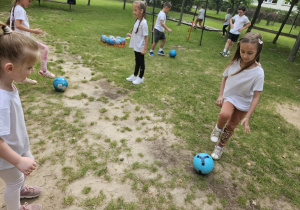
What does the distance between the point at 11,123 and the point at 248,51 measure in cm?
265

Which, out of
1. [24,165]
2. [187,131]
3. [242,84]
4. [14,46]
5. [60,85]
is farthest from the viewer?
[60,85]

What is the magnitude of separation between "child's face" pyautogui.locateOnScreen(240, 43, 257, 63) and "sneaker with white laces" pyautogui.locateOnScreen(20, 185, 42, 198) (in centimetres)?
302

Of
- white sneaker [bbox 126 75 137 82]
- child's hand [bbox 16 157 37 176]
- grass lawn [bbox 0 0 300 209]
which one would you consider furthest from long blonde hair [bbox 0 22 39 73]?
white sneaker [bbox 126 75 137 82]

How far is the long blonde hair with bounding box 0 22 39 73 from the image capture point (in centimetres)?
132

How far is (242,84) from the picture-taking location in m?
2.83

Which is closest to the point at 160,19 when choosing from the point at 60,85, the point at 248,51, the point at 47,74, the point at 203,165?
the point at 47,74

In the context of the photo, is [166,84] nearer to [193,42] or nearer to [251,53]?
[251,53]

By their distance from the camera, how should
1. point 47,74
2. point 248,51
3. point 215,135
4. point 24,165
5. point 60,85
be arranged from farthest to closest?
1. point 47,74
2. point 60,85
3. point 215,135
4. point 248,51
5. point 24,165

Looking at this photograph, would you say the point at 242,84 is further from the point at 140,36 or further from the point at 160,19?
the point at 160,19

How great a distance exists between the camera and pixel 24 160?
1471mm

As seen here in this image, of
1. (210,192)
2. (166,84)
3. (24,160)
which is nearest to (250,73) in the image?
(210,192)

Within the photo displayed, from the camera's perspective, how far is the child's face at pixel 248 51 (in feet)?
8.25

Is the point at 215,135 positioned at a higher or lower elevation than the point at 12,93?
lower

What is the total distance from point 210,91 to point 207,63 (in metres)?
2.84
